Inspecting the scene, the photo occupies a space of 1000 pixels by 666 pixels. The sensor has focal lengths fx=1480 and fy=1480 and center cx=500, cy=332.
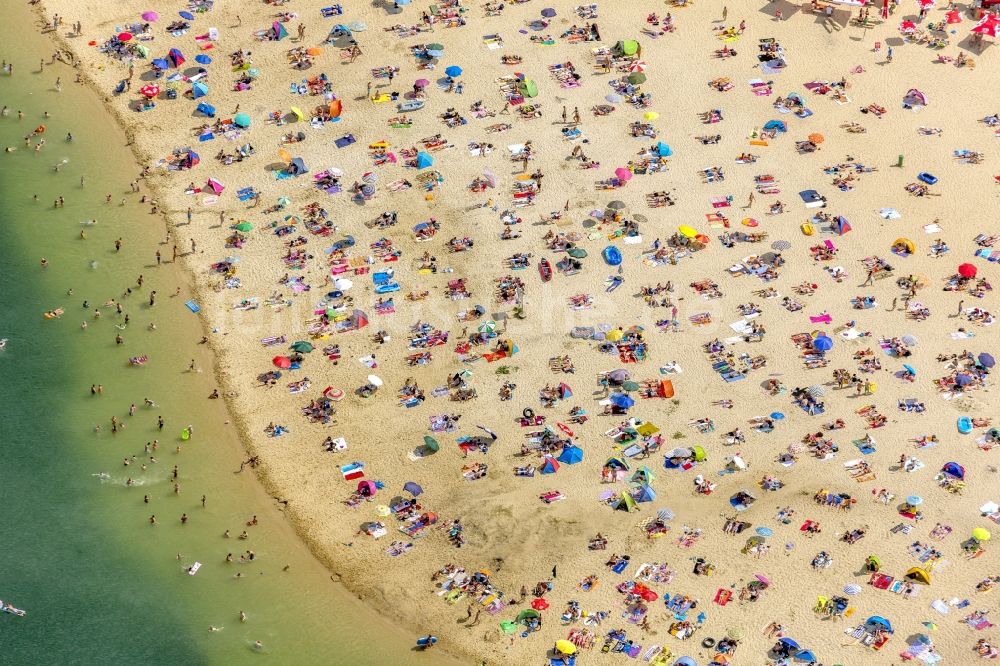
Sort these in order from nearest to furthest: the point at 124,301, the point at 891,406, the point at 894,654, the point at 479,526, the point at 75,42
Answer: the point at 894,654 < the point at 479,526 < the point at 891,406 < the point at 124,301 < the point at 75,42

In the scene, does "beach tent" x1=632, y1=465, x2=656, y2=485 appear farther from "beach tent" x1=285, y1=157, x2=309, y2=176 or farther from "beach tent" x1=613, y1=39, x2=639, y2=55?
"beach tent" x1=613, y1=39, x2=639, y2=55

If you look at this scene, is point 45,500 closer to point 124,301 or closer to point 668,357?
point 124,301

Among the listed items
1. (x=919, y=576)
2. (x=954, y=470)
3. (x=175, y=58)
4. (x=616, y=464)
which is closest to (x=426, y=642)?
(x=616, y=464)

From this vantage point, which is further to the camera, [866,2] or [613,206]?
[866,2]

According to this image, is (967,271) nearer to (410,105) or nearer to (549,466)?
(549,466)

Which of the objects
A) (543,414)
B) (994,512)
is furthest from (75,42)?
(994,512)

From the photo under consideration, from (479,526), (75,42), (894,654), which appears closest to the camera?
(894,654)
